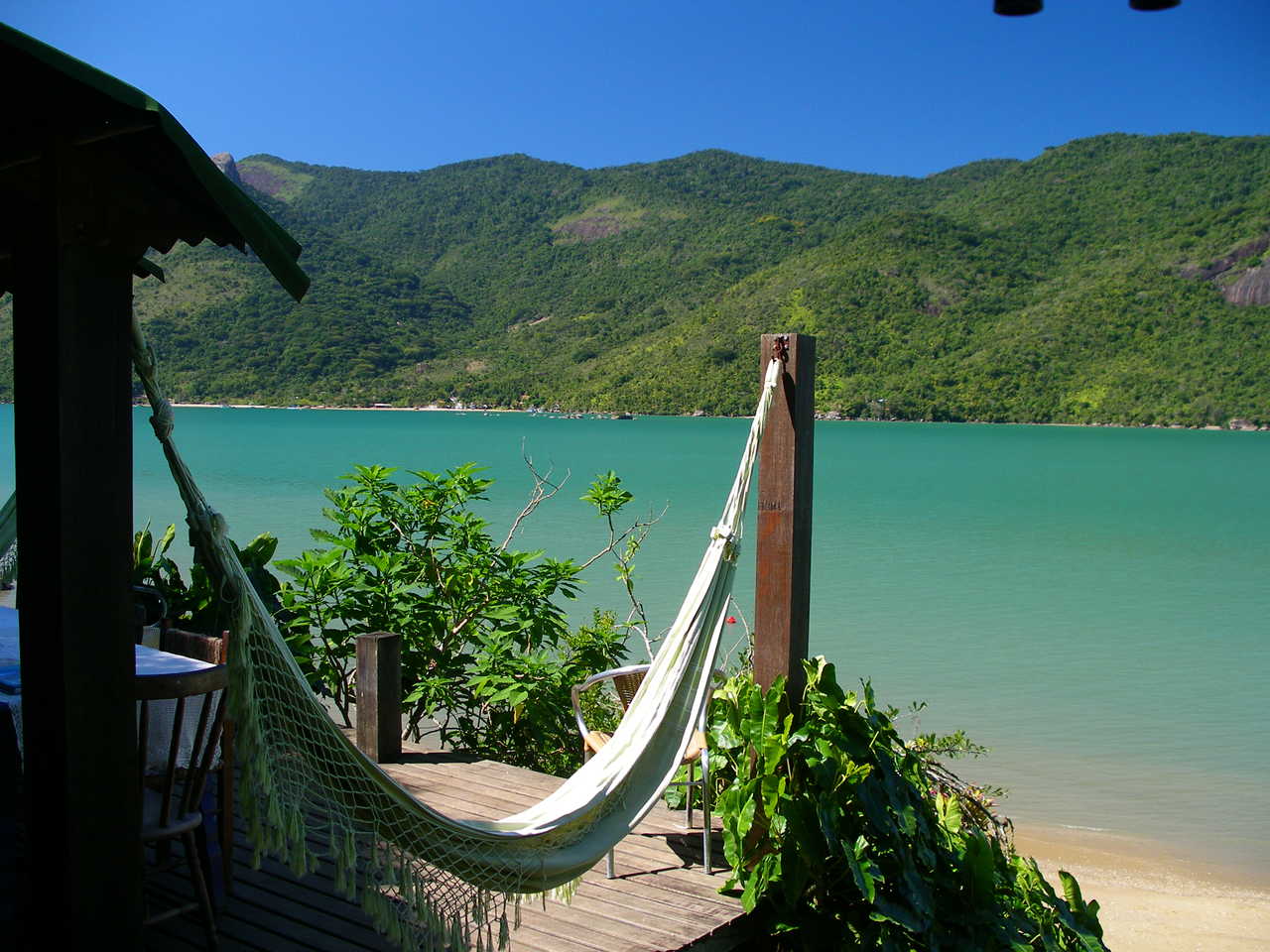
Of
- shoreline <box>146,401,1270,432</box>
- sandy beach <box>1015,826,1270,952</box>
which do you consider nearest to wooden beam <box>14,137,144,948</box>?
sandy beach <box>1015,826,1270,952</box>

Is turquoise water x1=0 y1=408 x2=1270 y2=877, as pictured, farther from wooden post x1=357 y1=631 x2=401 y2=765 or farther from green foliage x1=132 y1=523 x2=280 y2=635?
wooden post x1=357 y1=631 x2=401 y2=765

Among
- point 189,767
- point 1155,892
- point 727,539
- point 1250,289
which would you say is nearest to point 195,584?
point 189,767

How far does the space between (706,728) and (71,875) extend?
148 cm

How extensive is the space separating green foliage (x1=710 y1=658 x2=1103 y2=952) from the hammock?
212 millimetres

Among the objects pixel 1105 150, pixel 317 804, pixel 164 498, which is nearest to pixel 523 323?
pixel 1105 150

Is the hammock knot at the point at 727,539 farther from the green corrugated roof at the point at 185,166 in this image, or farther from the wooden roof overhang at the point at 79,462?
the wooden roof overhang at the point at 79,462

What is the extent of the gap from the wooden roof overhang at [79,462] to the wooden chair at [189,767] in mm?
412

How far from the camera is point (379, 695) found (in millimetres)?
3135

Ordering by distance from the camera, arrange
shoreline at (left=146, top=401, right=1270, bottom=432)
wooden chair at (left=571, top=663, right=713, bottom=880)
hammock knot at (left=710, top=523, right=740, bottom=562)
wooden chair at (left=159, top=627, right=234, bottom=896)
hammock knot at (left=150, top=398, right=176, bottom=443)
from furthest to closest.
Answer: shoreline at (left=146, top=401, right=1270, bottom=432) → wooden chair at (left=571, top=663, right=713, bottom=880) → hammock knot at (left=710, top=523, right=740, bottom=562) → wooden chair at (left=159, top=627, right=234, bottom=896) → hammock knot at (left=150, top=398, right=176, bottom=443)

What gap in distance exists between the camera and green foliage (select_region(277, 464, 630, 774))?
3600mm

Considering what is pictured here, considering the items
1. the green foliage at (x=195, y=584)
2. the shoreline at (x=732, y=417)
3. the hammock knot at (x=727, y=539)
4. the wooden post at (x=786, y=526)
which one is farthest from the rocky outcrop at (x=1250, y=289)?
the hammock knot at (x=727, y=539)

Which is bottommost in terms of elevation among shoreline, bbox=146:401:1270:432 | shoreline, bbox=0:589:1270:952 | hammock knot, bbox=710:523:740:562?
shoreline, bbox=0:589:1270:952

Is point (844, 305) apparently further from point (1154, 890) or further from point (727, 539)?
point (727, 539)

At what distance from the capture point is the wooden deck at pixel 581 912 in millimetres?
1979
